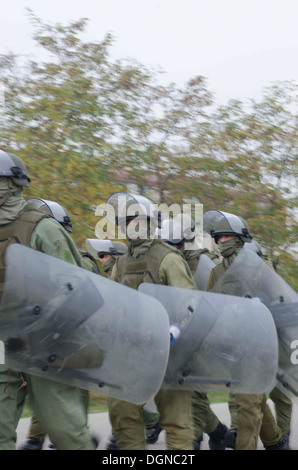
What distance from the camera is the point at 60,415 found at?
400 centimetres

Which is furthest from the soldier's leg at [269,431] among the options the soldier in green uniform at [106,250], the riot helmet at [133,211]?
the soldier in green uniform at [106,250]

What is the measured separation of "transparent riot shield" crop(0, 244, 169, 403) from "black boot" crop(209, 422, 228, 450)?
2.21 m

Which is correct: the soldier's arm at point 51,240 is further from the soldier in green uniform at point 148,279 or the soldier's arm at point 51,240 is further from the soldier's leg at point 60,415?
the soldier in green uniform at point 148,279

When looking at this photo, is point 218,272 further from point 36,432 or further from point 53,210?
point 36,432

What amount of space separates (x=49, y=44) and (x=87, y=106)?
44.0 inches

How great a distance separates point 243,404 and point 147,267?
131 centimetres

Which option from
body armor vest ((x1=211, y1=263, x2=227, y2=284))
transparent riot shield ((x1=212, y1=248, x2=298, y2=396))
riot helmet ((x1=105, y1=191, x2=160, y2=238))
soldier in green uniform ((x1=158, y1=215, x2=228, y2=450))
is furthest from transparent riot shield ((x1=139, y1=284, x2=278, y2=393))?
soldier in green uniform ((x1=158, y1=215, x2=228, y2=450))

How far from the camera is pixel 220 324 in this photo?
466 centimetres

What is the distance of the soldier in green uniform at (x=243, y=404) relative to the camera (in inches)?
218

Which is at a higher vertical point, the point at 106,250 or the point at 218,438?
the point at 106,250

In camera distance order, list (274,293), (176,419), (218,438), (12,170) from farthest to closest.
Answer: (218,438)
(274,293)
(176,419)
(12,170)

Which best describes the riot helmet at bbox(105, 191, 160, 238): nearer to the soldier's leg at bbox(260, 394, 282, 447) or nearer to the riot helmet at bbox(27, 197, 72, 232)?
the riot helmet at bbox(27, 197, 72, 232)

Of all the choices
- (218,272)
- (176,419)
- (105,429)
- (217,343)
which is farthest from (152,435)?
(217,343)
